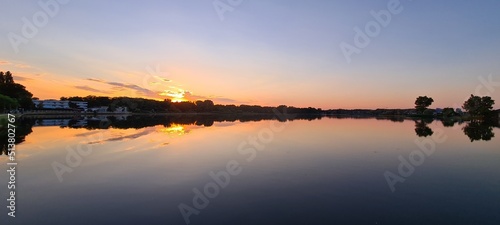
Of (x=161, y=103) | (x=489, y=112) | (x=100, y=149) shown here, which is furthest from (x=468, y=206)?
(x=161, y=103)

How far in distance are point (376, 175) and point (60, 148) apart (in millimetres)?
25231

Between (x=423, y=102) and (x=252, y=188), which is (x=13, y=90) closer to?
(x=252, y=188)

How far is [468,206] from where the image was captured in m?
10.3

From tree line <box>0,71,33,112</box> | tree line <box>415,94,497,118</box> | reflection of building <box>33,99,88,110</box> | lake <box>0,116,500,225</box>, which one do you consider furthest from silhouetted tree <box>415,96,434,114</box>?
reflection of building <box>33,99,88,110</box>

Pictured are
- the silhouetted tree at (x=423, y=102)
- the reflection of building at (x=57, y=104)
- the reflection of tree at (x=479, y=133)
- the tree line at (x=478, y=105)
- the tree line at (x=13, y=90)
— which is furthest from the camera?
the reflection of building at (x=57, y=104)

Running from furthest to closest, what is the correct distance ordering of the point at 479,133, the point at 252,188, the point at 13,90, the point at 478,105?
the point at 478,105, the point at 13,90, the point at 479,133, the point at 252,188

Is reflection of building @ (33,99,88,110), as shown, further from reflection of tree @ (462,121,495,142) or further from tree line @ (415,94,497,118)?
tree line @ (415,94,497,118)

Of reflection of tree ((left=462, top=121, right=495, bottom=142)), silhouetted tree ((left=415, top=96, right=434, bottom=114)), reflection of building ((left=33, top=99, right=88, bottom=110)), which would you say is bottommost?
reflection of tree ((left=462, top=121, right=495, bottom=142))

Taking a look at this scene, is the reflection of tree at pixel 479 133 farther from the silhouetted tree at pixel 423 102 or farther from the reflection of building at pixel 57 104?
the reflection of building at pixel 57 104

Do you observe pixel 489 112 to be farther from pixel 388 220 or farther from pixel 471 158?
pixel 388 220

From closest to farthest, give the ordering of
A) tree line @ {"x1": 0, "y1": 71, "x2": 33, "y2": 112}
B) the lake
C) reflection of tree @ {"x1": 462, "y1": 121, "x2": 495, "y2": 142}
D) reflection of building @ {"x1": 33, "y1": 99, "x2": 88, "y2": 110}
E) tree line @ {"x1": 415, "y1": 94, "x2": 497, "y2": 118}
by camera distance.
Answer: the lake
reflection of tree @ {"x1": 462, "y1": 121, "x2": 495, "y2": 142}
tree line @ {"x1": 0, "y1": 71, "x2": 33, "y2": 112}
tree line @ {"x1": 415, "y1": 94, "x2": 497, "y2": 118}
reflection of building @ {"x1": 33, "y1": 99, "x2": 88, "y2": 110}

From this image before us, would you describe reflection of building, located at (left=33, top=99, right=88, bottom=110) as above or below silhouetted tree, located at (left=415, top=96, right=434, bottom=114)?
below

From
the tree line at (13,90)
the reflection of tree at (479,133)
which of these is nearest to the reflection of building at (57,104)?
the tree line at (13,90)

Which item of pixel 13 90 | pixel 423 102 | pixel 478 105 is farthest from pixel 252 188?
pixel 423 102
